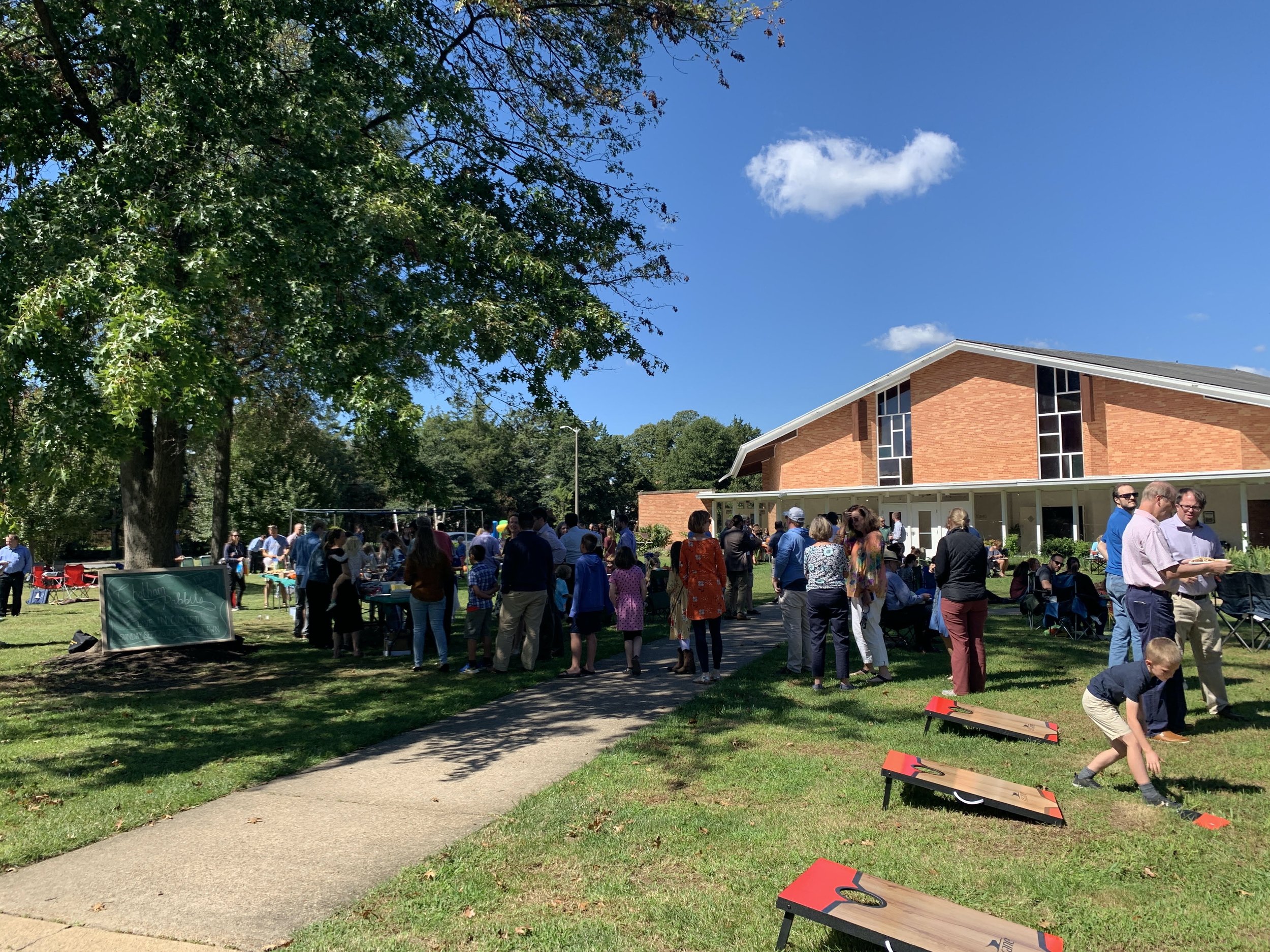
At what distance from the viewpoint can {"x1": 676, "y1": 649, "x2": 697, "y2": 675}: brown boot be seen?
955cm

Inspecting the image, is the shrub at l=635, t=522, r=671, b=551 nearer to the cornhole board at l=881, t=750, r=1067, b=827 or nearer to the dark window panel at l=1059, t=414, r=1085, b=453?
the dark window panel at l=1059, t=414, r=1085, b=453

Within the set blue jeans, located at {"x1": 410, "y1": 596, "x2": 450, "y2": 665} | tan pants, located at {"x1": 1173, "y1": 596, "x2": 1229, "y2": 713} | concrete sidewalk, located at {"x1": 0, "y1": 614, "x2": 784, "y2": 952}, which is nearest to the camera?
concrete sidewalk, located at {"x1": 0, "y1": 614, "x2": 784, "y2": 952}

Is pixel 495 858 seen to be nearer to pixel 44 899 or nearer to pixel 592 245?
pixel 44 899

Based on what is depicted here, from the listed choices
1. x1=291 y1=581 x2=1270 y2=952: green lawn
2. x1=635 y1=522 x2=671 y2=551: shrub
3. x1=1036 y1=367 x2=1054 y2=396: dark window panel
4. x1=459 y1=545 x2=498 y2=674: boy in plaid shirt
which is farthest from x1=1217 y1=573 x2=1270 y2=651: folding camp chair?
x1=635 y1=522 x2=671 y2=551: shrub

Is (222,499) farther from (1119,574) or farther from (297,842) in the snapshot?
(1119,574)

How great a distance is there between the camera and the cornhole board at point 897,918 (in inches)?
124

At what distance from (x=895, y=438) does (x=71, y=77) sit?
33.1m

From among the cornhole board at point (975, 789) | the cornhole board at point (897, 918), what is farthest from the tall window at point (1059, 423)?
the cornhole board at point (897, 918)

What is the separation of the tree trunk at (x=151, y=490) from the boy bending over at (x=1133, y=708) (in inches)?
405

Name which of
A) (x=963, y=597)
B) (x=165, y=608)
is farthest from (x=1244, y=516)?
(x=165, y=608)

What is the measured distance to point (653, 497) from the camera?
160 feet

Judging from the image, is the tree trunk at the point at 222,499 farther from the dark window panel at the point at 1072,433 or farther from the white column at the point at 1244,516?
the white column at the point at 1244,516

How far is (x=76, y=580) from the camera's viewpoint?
2106 cm

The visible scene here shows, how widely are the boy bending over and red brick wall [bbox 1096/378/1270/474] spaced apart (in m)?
30.2
